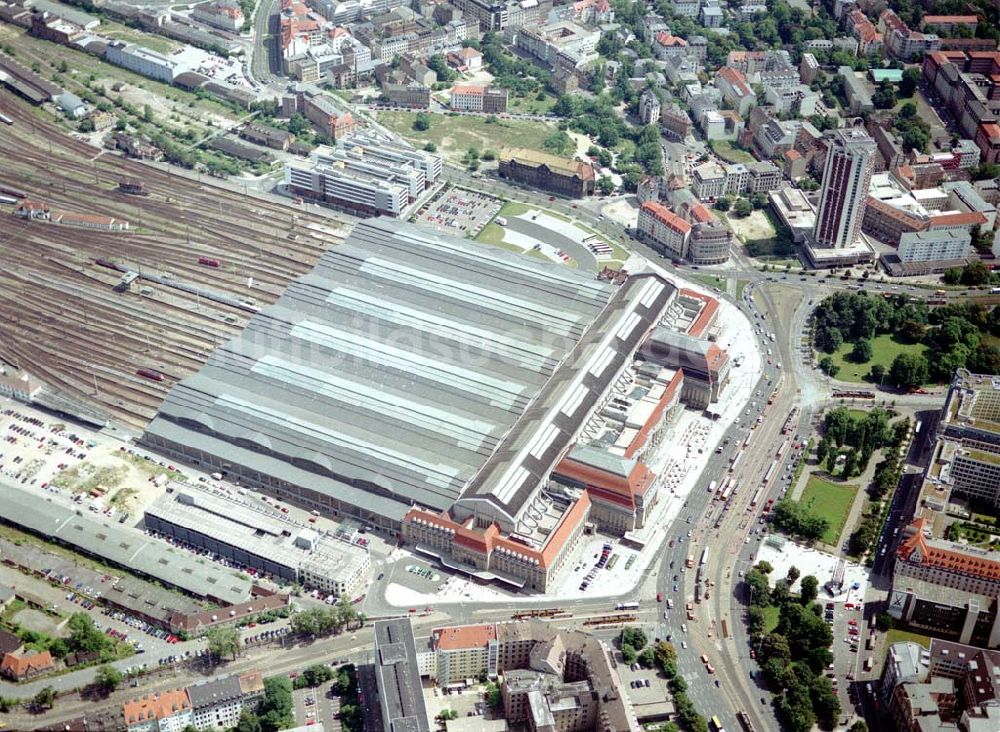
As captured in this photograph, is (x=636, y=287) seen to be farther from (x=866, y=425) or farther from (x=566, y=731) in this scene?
(x=566, y=731)

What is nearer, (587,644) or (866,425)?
(587,644)

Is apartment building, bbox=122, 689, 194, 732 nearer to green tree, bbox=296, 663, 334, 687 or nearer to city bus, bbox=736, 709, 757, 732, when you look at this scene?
green tree, bbox=296, 663, 334, 687

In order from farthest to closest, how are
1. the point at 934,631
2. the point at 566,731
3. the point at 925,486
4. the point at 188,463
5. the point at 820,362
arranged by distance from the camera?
Result: the point at 820,362, the point at 188,463, the point at 925,486, the point at 934,631, the point at 566,731

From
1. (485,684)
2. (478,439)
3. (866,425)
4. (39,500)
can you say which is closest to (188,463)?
(39,500)

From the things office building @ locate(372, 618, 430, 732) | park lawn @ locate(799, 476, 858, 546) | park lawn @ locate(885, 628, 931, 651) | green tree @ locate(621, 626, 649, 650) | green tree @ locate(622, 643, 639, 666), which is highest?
office building @ locate(372, 618, 430, 732)

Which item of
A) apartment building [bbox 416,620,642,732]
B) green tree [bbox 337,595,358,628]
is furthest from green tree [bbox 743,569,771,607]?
green tree [bbox 337,595,358,628]

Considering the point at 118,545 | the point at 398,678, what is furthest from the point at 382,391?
the point at 398,678
